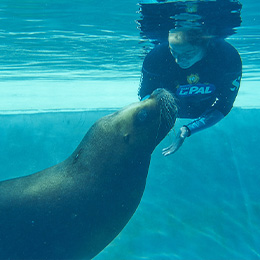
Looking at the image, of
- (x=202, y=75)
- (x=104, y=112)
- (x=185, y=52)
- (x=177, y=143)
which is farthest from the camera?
(x=104, y=112)

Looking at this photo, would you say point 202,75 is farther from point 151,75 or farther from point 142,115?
point 142,115

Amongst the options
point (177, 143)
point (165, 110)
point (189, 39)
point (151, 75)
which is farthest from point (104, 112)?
point (165, 110)

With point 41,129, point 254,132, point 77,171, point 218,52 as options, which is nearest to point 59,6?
point 218,52

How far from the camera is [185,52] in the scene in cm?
431

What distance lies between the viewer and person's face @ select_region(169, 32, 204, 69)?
4.27 metres

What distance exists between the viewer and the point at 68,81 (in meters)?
12.6

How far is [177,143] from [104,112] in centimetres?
1001

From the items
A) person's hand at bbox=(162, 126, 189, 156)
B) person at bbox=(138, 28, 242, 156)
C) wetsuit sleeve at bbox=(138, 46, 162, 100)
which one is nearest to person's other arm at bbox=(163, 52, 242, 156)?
person at bbox=(138, 28, 242, 156)

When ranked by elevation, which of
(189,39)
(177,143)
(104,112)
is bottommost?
(104,112)

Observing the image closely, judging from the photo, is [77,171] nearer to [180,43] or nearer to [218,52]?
[180,43]

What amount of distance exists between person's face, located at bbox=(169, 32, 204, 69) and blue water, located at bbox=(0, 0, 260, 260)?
1.54 m

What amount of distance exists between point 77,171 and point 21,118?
37.1 ft

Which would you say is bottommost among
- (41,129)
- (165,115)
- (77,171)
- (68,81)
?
(41,129)

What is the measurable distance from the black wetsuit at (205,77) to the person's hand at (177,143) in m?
0.65
